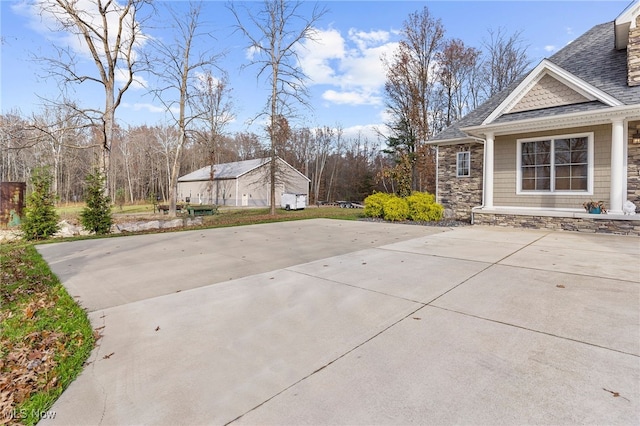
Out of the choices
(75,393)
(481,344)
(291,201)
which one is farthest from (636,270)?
(291,201)

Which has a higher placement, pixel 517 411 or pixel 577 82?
pixel 577 82

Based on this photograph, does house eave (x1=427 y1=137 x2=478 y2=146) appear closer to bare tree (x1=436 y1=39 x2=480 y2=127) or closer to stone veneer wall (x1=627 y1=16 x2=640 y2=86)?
stone veneer wall (x1=627 y1=16 x2=640 y2=86)

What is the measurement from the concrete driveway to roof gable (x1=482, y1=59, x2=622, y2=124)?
18.6 feet

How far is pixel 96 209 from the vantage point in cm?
1030

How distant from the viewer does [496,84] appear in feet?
82.9

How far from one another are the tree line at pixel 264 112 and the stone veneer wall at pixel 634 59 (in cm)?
737

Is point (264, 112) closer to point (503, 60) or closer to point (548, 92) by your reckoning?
point (548, 92)

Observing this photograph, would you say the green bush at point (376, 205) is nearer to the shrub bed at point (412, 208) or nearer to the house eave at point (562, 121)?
the shrub bed at point (412, 208)

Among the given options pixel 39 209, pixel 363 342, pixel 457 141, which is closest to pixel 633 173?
pixel 457 141

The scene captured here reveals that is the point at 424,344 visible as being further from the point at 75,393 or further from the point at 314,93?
the point at 314,93

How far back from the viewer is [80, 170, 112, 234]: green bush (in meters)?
10.2

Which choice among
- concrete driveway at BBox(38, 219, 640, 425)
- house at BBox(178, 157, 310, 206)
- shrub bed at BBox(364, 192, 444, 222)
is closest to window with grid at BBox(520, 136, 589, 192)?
shrub bed at BBox(364, 192, 444, 222)

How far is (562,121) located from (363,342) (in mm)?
9909

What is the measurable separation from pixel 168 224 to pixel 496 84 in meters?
26.8
